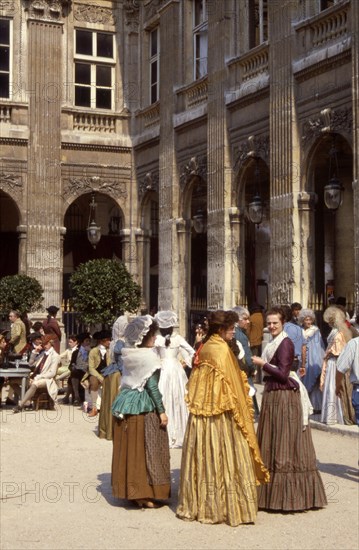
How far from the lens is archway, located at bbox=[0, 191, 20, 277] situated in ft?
85.1

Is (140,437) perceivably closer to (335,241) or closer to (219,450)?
(219,450)

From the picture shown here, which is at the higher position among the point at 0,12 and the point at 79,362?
the point at 0,12

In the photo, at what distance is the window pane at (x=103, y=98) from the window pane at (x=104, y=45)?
0.91m

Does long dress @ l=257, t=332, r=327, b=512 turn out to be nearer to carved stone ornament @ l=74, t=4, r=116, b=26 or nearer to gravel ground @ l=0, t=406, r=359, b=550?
gravel ground @ l=0, t=406, r=359, b=550

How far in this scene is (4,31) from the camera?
71.1 feet

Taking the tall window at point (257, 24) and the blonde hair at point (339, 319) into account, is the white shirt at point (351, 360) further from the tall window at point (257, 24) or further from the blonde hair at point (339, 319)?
the tall window at point (257, 24)

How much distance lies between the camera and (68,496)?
7.84m

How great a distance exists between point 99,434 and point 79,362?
3043 mm

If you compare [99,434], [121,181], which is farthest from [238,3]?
[99,434]

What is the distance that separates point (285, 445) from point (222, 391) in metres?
0.77

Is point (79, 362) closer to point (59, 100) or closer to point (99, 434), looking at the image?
point (99, 434)

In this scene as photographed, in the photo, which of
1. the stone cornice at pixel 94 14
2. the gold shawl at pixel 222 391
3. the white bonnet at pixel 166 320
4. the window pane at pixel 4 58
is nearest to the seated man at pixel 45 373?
the white bonnet at pixel 166 320

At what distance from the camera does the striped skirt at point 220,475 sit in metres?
6.79

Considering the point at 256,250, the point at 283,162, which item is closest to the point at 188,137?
the point at 283,162
